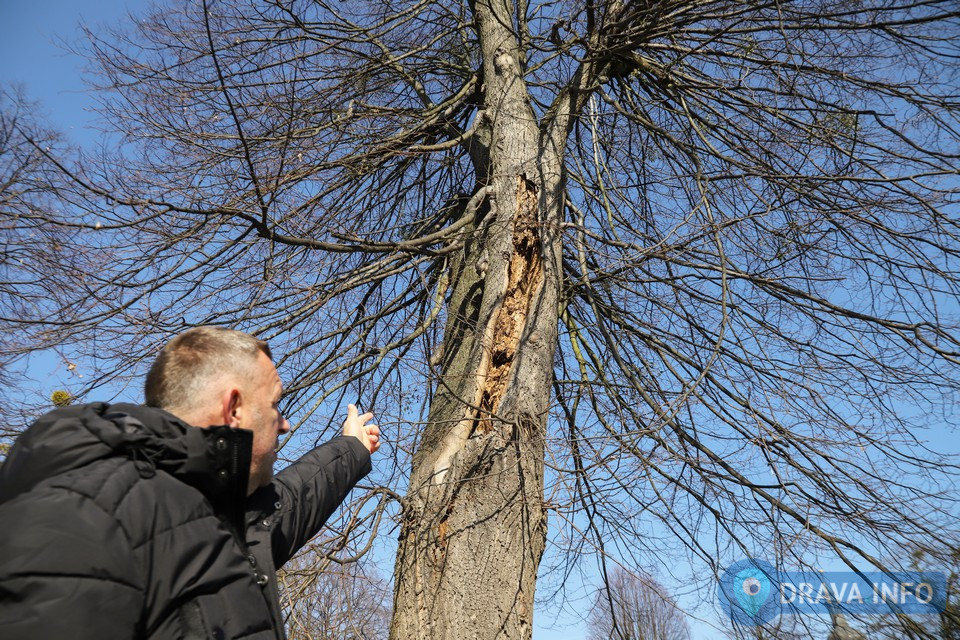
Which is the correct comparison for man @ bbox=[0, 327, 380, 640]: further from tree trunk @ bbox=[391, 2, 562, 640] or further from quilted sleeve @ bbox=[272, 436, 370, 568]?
tree trunk @ bbox=[391, 2, 562, 640]

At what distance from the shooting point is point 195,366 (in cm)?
191

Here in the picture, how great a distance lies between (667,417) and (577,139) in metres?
3.57

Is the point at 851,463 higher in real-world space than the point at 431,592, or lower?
higher

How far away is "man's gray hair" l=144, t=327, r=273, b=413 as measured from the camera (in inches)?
73.5

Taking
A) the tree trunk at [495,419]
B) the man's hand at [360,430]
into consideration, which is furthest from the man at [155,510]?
the tree trunk at [495,419]

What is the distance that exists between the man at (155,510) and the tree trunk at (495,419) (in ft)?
5.48

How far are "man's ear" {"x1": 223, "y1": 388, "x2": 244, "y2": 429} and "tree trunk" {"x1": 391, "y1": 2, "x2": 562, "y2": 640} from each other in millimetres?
1650

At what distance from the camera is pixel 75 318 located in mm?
4477

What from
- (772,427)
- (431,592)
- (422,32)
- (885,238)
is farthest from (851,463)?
(422,32)

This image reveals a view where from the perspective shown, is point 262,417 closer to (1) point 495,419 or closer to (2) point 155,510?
(2) point 155,510

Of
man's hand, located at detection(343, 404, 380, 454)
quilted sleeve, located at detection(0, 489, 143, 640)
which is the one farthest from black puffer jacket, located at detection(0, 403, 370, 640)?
man's hand, located at detection(343, 404, 380, 454)

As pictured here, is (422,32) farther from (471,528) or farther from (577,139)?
(471,528)

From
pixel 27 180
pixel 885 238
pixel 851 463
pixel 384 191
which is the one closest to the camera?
pixel 27 180

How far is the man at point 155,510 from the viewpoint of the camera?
4.35ft
